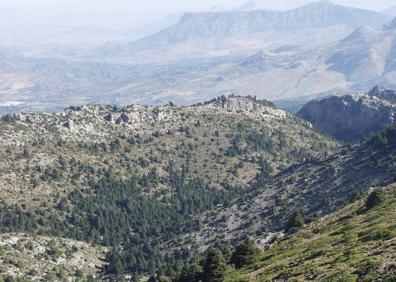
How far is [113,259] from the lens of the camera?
7067 inches

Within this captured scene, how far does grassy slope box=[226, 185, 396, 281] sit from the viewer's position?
52031 millimetres

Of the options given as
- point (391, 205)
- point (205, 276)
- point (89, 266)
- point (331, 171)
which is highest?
point (391, 205)

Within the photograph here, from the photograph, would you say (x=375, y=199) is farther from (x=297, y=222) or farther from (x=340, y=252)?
(x=340, y=252)

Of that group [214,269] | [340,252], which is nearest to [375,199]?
[214,269]

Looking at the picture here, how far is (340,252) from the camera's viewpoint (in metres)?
63.0

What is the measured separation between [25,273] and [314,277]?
381 feet

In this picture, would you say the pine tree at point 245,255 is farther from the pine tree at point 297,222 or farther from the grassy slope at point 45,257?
the grassy slope at point 45,257

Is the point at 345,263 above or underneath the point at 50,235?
above

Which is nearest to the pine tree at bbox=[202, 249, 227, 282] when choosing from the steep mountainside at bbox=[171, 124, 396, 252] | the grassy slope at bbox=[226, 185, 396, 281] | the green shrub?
the grassy slope at bbox=[226, 185, 396, 281]

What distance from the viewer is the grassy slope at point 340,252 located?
5203 centimetres

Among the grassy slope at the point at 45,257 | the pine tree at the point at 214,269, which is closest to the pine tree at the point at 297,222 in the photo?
the pine tree at the point at 214,269

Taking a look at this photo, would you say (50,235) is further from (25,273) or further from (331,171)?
(331,171)

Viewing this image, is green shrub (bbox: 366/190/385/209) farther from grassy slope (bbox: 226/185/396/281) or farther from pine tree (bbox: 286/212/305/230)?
pine tree (bbox: 286/212/305/230)

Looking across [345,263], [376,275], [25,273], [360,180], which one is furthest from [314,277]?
[360,180]
